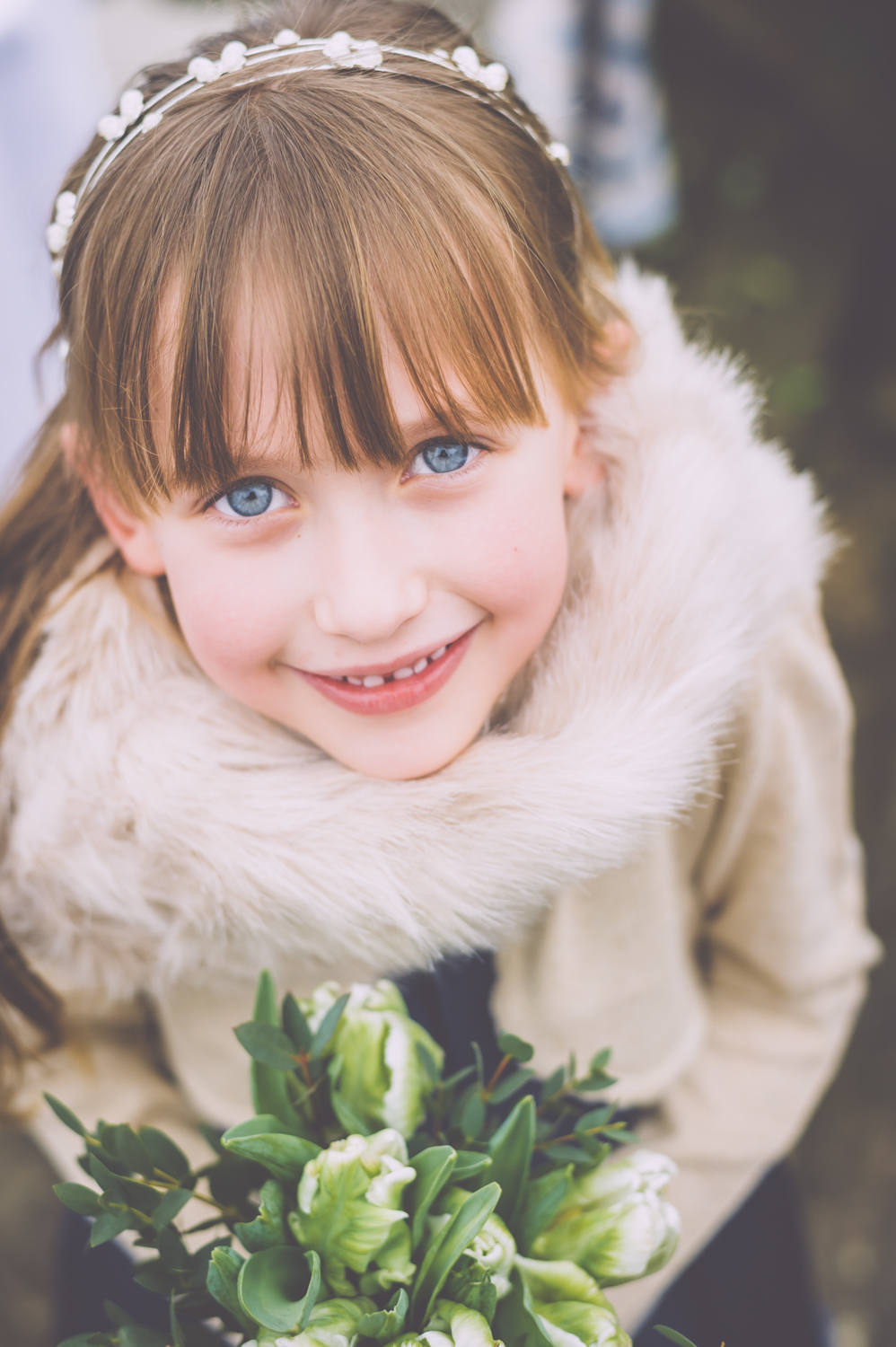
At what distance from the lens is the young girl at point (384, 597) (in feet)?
2.21

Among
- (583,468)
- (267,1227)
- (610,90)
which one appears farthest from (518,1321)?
(610,90)

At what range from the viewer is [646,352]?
0.91 meters

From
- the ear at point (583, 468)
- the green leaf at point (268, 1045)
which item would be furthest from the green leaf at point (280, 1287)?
the ear at point (583, 468)

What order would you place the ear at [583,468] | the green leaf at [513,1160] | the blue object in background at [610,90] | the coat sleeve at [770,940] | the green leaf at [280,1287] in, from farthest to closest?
the blue object in background at [610,90] → the coat sleeve at [770,940] → the ear at [583,468] → the green leaf at [513,1160] → the green leaf at [280,1287]

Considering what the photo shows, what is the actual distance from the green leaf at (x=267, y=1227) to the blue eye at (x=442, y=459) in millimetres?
485

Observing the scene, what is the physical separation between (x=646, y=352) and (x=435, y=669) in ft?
1.25

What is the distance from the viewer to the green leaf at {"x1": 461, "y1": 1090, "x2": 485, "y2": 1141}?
669 millimetres

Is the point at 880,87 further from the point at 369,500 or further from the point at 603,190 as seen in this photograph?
the point at 369,500

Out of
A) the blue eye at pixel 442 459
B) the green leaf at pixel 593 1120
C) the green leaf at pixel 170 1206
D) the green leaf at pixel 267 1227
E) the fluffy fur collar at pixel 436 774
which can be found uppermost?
A: the blue eye at pixel 442 459

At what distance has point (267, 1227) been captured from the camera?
0.57 meters

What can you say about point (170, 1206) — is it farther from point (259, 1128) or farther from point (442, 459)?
point (442, 459)

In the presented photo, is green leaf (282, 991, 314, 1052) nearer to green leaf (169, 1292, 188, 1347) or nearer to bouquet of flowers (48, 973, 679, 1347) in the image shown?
bouquet of flowers (48, 973, 679, 1347)

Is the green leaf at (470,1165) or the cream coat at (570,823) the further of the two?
the cream coat at (570,823)

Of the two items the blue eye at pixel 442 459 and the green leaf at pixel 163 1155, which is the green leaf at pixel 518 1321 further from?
the blue eye at pixel 442 459
